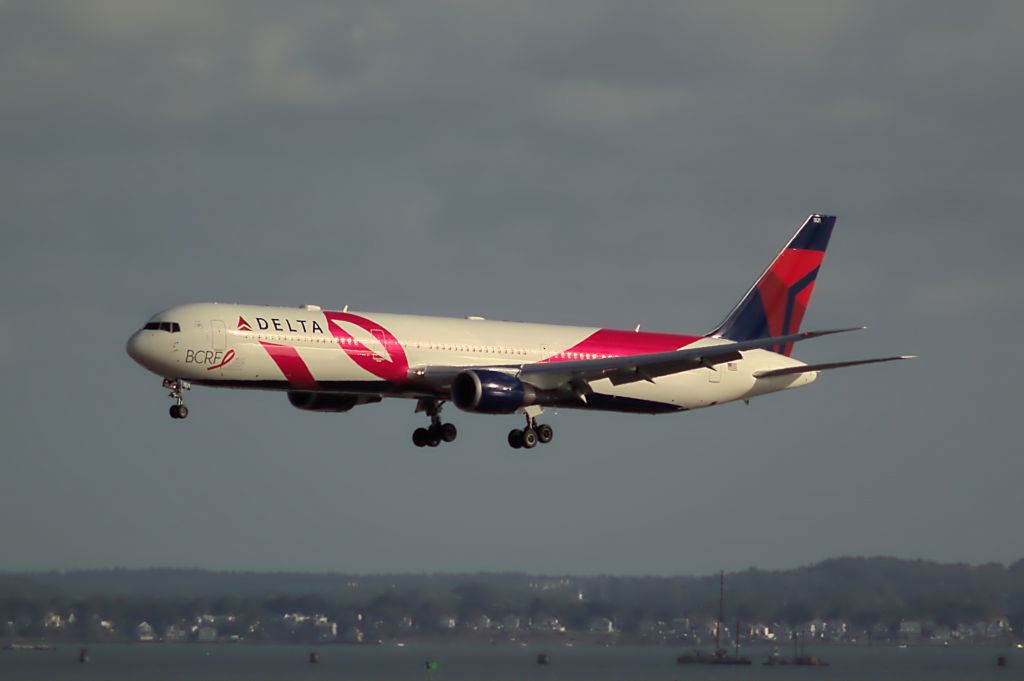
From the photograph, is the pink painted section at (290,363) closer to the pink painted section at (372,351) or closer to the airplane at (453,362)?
the airplane at (453,362)

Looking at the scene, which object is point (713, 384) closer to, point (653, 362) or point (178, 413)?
point (653, 362)

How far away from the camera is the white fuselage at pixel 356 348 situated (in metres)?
53.1

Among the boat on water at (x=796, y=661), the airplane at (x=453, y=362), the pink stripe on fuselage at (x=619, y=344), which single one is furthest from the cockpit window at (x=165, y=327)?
the boat on water at (x=796, y=661)

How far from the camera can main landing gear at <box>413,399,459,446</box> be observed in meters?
64.9

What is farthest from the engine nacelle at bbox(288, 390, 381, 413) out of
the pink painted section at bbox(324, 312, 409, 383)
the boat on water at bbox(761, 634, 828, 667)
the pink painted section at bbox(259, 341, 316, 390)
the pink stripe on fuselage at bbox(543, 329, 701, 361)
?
the boat on water at bbox(761, 634, 828, 667)

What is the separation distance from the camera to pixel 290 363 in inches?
2141

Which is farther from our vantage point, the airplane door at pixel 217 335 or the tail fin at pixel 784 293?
the tail fin at pixel 784 293

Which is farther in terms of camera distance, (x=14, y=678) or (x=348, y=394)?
(x=14, y=678)

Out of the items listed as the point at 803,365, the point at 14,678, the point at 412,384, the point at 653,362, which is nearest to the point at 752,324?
the point at 803,365

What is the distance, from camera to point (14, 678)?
184250 millimetres

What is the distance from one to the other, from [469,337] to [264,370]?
933 cm

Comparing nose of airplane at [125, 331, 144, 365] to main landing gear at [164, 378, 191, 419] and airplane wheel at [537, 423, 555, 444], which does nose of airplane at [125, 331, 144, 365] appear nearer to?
main landing gear at [164, 378, 191, 419]

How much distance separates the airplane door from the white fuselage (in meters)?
0.03

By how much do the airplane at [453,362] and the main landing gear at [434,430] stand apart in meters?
0.04
